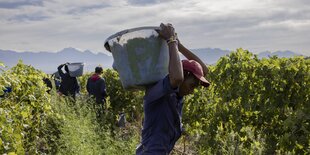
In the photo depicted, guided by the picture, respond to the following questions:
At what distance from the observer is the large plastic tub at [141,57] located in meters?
3.23

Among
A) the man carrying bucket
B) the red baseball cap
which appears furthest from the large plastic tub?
the red baseball cap

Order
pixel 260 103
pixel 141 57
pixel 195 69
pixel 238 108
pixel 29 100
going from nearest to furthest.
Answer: pixel 195 69 < pixel 141 57 < pixel 29 100 < pixel 260 103 < pixel 238 108

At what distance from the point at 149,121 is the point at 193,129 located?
4.50 meters

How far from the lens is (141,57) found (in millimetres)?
3268

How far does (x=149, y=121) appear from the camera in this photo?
313 centimetres

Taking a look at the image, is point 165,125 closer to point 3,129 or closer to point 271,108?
point 3,129

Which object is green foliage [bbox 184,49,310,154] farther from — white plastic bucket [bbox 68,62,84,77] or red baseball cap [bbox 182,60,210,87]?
white plastic bucket [bbox 68,62,84,77]

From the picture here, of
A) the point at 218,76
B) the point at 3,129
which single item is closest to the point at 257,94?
the point at 218,76

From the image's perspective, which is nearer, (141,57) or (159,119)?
(159,119)

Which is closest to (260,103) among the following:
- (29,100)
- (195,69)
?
(195,69)

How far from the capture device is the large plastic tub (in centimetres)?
323

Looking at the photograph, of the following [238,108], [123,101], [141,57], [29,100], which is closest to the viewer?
[141,57]

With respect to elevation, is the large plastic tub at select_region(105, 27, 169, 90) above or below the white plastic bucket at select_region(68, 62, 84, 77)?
above

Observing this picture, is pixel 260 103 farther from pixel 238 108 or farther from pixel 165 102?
pixel 165 102
